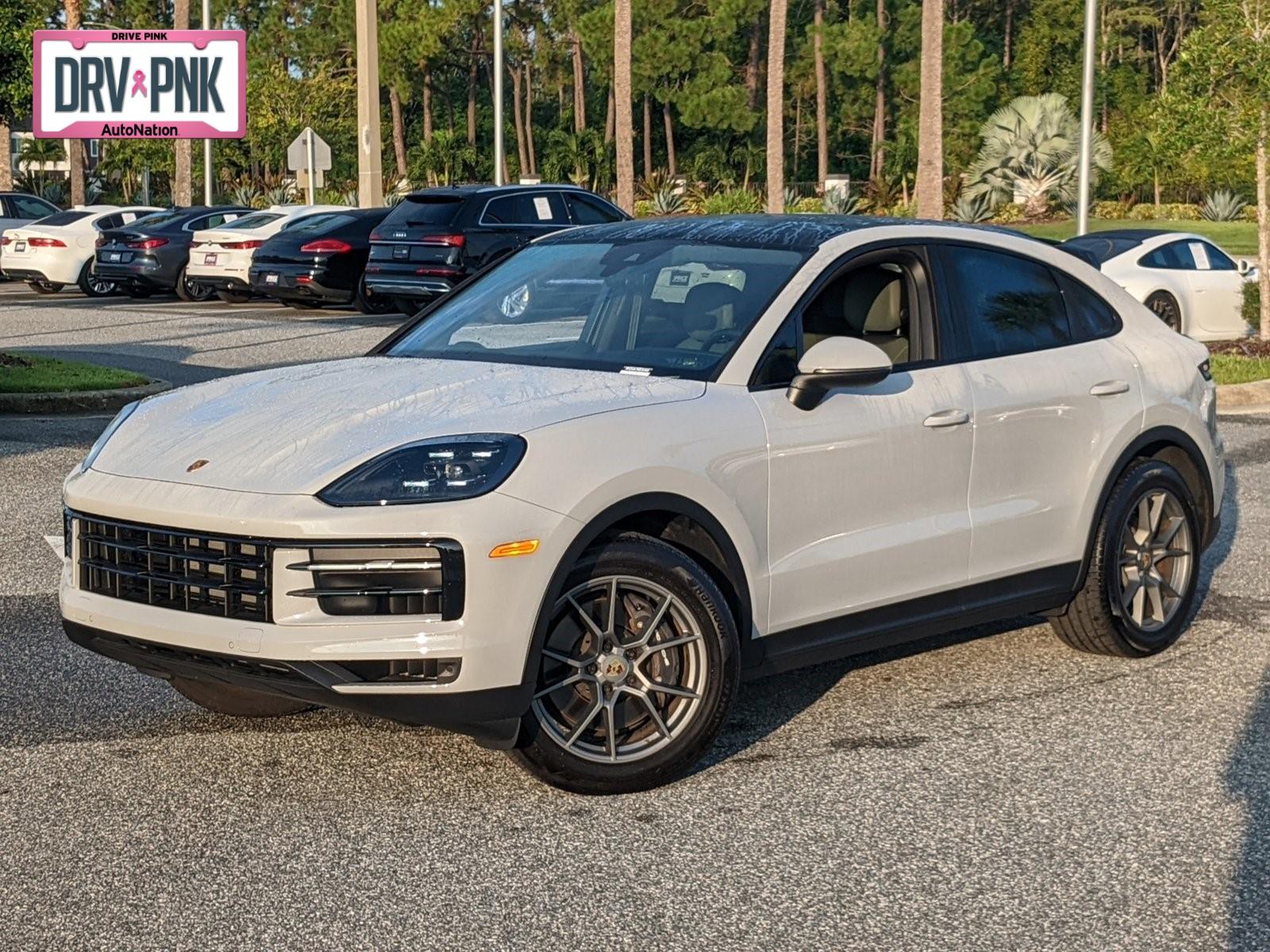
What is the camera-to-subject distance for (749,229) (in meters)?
6.62

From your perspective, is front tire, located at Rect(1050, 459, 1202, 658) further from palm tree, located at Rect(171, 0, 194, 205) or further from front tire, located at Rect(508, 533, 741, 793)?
palm tree, located at Rect(171, 0, 194, 205)

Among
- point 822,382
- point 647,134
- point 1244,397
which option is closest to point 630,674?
point 822,382

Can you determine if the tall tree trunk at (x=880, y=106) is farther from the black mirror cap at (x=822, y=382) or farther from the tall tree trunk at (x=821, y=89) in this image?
the black mirror cap at (x=822, y=382)

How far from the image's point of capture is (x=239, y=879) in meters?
4.77

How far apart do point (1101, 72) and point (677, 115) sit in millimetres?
18301

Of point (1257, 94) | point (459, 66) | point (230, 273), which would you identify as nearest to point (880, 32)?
point (459, 66)

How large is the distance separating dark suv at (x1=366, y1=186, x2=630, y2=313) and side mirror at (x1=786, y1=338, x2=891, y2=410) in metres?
17.5

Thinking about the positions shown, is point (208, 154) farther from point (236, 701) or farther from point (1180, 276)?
point (236, 701)

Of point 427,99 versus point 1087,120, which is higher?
point 427,99

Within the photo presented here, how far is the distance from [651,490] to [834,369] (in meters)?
0.78

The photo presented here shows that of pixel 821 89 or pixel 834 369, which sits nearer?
pixel 834 369

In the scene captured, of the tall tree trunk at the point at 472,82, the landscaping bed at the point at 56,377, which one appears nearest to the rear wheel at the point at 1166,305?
the landscaping bed at the point at 56,377

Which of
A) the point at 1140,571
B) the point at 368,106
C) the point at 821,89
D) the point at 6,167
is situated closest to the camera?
the point at 1140,571

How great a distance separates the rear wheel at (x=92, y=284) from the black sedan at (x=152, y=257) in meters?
0.42
